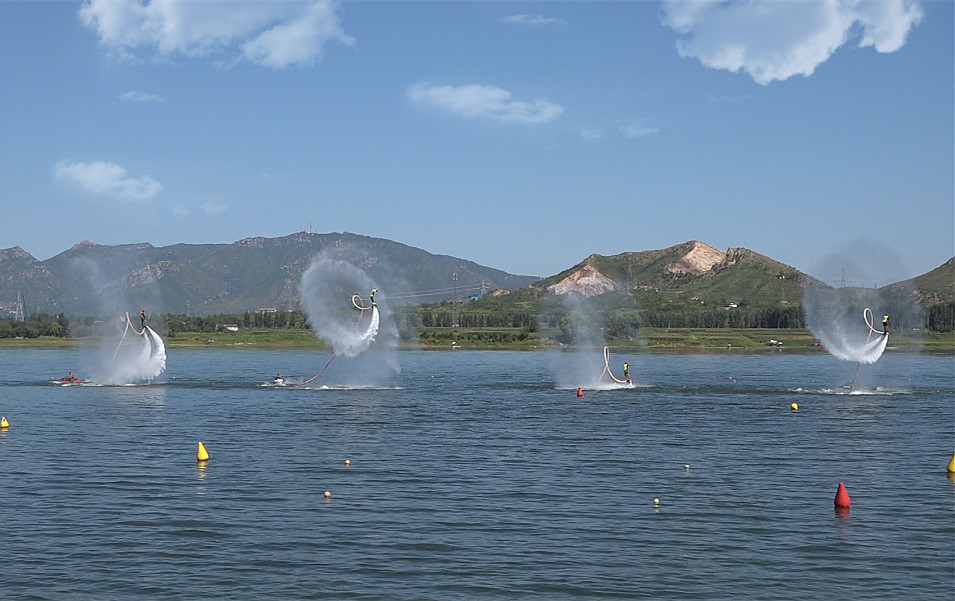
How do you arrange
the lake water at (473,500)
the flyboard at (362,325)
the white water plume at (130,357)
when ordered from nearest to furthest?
Answer: the lake water at (473,500), the flyboard at (362,325), the white water plume at (130,357)

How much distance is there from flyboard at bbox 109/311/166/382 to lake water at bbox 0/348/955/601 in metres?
17.8

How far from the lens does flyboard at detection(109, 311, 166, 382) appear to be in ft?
342

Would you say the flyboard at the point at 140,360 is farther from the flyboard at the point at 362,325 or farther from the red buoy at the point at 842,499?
the red buoy at the point at 842,499

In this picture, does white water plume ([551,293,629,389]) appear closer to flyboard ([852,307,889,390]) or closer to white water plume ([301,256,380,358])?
flyboard ([852,307,889,390])

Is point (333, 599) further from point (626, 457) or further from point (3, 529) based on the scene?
point (626, 457)

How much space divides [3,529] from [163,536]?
251 inches

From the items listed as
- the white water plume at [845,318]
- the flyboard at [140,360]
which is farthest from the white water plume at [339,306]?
the white water plume at [845,318]

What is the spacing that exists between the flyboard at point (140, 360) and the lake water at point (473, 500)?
17807mm

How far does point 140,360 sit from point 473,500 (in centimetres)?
7309

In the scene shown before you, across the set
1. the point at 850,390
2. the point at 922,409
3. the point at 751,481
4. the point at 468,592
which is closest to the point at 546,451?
the point at 751,481

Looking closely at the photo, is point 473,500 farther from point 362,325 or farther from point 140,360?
point 140,360

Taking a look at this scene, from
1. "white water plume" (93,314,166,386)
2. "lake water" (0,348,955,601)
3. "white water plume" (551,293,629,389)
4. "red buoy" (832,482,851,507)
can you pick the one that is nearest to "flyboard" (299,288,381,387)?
"lake water" (0,348,955,601)

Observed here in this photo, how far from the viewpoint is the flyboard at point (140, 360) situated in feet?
342

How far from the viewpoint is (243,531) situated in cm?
3634
